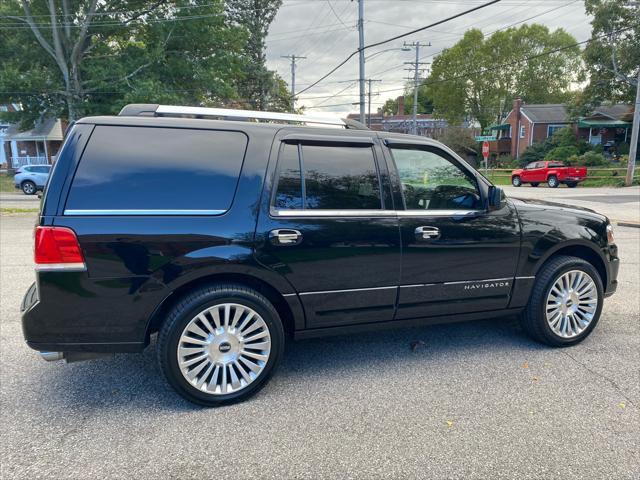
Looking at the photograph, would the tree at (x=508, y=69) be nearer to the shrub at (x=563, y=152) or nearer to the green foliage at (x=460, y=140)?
the green foliage at (x=460, y=140)

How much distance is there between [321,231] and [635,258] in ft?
22.9

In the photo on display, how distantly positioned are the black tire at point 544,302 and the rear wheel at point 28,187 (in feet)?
84.8

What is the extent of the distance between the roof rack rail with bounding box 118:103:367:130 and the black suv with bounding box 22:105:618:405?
0.01 meters

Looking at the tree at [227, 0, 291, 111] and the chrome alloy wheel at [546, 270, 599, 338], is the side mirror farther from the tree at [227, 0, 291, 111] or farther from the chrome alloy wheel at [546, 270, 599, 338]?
the tree at [227, 0, 291, 111]

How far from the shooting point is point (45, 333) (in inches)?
107

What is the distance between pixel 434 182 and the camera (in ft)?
11.7

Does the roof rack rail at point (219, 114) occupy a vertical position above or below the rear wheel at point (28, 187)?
above

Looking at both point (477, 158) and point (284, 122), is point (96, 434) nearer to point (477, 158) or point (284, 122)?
point (284, 122)

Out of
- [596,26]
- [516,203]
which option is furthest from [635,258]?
[596,26]

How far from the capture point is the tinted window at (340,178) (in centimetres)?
317

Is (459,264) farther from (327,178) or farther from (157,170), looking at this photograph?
(157,170)

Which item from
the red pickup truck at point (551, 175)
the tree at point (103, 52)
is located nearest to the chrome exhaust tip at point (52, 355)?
the tree at point (103, 52)

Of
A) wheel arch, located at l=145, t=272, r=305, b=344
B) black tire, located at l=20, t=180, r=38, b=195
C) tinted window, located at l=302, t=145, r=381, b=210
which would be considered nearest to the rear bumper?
wheel arch, located at l=145, t=272, r=305, b=344

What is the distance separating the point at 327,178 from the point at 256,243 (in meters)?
0.73
